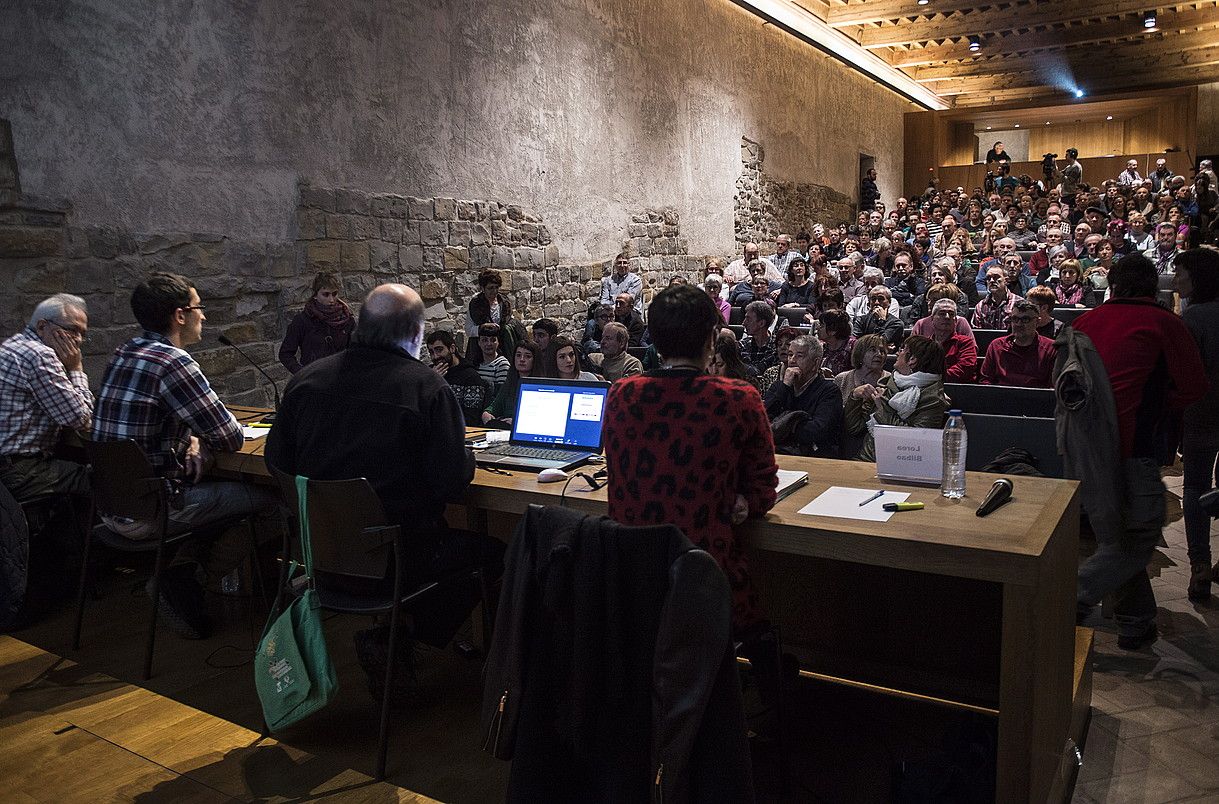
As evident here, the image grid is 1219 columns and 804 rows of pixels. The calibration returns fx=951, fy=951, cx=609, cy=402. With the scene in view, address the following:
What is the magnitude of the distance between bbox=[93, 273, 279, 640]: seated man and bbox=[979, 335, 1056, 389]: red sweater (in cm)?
395

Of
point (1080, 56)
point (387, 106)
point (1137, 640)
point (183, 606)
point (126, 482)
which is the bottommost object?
point (1137, 640)

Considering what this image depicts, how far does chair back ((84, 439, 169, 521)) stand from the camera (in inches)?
120

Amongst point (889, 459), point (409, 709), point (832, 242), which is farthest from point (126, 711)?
point (832, 242)

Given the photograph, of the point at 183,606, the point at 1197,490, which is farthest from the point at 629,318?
the point at 183,606

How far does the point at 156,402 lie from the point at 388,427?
1139 millimetres

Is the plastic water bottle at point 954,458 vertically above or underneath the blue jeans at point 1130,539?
above

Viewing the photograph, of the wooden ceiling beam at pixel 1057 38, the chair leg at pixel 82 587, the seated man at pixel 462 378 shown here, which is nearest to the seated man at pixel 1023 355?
the seated man at pixel 462 378

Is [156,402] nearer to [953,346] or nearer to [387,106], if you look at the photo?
[387,106]

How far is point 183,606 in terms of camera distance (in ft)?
11.6

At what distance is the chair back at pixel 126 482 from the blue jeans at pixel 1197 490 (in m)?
3.73

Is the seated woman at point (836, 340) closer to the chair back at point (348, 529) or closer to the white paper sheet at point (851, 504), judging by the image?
the white paper sheet at point (851, 504)

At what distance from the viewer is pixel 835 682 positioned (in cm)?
285

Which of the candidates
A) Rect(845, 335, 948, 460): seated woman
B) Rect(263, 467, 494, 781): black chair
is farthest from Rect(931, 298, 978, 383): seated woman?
Rect(263, 467, 494, 781): black chair

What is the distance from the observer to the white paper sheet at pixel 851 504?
2277 mm
